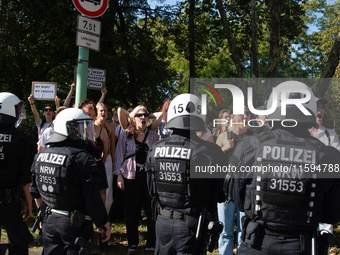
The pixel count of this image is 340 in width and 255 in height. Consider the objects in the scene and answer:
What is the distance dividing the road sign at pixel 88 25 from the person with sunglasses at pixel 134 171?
1.46 meters

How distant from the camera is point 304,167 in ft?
8.43

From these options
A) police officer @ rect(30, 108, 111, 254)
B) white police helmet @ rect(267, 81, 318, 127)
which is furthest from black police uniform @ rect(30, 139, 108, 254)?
white police helmet @ rect(267, 81, 318, 127)

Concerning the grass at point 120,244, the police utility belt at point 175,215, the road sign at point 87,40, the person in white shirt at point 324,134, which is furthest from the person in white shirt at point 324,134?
the road sign at point 87,40

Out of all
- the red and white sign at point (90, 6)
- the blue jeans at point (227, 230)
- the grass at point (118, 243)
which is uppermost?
the red and white sign at point (90, 6)

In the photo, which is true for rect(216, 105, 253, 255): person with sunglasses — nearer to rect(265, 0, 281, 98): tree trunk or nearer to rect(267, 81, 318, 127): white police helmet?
rect(267, 81, 318, 127): white police helmet

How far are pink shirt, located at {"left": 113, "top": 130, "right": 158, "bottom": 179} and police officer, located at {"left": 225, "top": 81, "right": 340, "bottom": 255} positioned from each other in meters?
2.61

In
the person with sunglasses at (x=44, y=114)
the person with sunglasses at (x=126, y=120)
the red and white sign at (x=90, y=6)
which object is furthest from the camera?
the person with sunglasses at (x=44, y=114)

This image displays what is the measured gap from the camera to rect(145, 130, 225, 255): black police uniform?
10.4ft

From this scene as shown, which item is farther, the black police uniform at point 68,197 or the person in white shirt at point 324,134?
the person in white shirt at point 324,134

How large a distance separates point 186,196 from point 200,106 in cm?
97

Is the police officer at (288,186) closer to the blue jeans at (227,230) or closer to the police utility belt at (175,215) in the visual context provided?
the police utility belt at (175,215)

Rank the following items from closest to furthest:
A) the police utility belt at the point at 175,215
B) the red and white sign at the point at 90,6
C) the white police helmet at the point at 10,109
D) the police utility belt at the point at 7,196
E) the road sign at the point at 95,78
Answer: the police utility belt at the point at 175,215, the police utility belt at the point at 7,196, the white police helmet at the point at 10,109, the red and white sign at the point at 90,6, the road sign at the point at 95,78

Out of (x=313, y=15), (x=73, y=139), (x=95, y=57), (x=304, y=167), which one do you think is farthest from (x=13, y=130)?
(x=313, y=15)

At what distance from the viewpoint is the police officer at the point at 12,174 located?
3.89 meters
